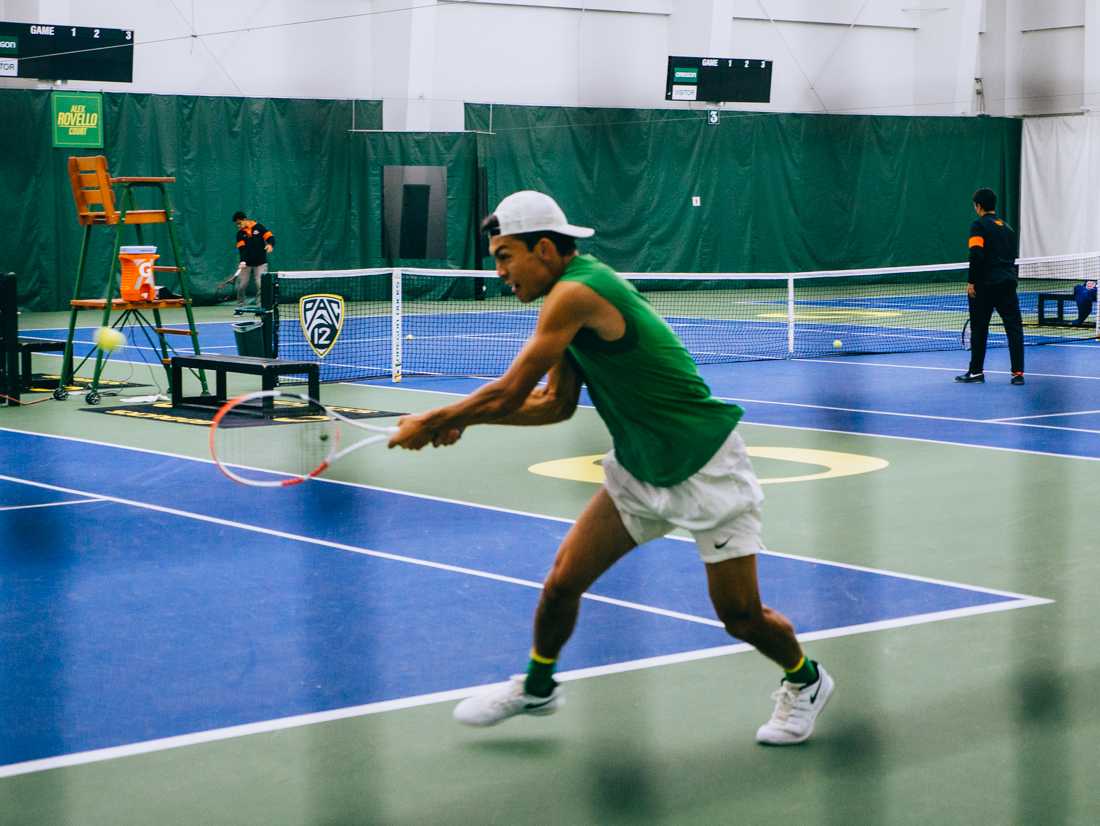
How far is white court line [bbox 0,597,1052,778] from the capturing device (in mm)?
4590

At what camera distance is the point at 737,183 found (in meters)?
29.0

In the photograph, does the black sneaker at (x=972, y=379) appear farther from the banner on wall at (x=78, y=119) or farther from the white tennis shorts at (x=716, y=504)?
the banner on wall at (x=78, y=119)

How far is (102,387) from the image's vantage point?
14336 mm

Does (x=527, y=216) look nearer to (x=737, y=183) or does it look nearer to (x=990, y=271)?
(x=990, y=271)

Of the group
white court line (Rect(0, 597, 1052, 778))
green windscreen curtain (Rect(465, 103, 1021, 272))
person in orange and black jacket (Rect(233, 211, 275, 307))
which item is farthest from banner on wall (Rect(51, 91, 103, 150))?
white court line (Rect(0, 597, 1052, 778))

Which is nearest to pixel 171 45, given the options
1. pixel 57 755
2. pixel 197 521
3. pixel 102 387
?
pixel 102 387

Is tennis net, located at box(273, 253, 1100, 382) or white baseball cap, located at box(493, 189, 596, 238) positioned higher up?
white baseball cap, located at box(493, 189, 596, 238)

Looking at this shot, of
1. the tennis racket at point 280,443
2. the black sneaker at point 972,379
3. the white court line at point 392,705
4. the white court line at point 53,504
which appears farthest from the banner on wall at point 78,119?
the white court line at point 392,705

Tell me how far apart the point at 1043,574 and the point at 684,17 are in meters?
22.4

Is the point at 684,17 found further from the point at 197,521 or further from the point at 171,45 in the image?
the point at 197,521

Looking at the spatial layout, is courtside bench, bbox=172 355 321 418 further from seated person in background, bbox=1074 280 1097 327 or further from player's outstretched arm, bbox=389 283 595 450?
seated person in background, bbox=1074 280 1097 327

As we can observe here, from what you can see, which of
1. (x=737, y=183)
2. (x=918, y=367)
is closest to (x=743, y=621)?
(x=918, y=367)

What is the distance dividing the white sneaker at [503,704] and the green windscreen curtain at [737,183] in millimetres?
22457

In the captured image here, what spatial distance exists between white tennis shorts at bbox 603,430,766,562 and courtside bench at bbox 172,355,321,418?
724 centimetres
